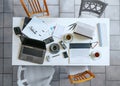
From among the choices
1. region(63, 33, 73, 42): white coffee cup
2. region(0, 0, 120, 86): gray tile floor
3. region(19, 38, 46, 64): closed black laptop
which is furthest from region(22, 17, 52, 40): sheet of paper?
region(0, 0, 120, 86): gray tile floor

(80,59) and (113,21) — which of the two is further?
(113,21)

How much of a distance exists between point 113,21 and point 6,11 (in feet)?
5.26

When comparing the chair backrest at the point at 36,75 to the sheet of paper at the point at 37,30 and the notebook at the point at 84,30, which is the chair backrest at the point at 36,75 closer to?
the sheet of paper at the point at 37,30

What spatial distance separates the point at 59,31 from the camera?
7.67ft

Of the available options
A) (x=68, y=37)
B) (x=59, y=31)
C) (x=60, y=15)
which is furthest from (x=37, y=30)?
(x=60, y=15)

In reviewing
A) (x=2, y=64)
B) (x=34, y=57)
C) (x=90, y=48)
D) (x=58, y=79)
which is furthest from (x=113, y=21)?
(x=2, y=64)

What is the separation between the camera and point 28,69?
2.42 m

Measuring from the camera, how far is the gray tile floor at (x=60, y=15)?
9.79 feet

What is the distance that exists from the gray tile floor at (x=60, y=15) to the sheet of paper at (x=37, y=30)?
75cm

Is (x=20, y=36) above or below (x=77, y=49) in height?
above

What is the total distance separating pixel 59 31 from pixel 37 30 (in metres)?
0.25

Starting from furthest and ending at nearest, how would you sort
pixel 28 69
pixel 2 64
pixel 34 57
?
1. pixel 2 64
2. pixel 28 69
3. pixel 34 57

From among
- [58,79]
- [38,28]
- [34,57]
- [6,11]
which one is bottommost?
[58,79]

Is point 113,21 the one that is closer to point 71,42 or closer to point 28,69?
point 71,42
